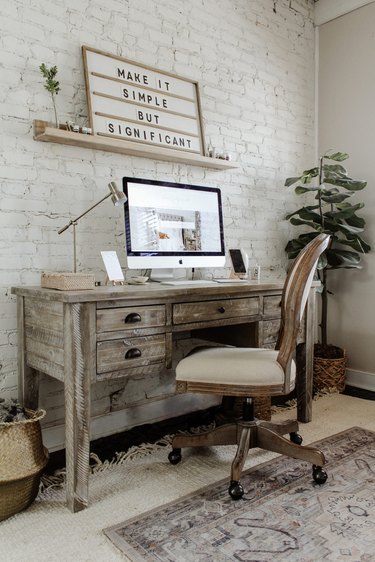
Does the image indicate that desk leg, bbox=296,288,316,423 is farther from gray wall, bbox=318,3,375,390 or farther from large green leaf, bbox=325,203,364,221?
gray wall, bbox=318,3,375,390

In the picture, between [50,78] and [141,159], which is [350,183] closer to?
[141,159]

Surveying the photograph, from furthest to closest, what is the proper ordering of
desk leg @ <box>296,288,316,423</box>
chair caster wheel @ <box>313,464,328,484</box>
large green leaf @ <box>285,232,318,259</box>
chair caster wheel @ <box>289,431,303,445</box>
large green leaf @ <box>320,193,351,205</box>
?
large green leaf @ <box>285,232,318,259</box>, large green leaf @ <box>320,193,351,205</box>, desk leg @ <box>296,288,316,423</box>, chair caster wheel @ <box>289,431,303,445</box>, chair caster wheel @ <box>313,464,328,484</box>

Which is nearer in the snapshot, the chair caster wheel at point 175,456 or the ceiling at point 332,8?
the chair caster wheel at point 175,456

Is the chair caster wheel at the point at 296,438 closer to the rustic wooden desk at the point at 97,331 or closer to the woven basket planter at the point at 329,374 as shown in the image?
the rustic wooden desk at the point at 97,331

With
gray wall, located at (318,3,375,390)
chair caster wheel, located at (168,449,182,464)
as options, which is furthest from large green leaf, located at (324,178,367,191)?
chair caster wheel, located at (168,449,182,464)

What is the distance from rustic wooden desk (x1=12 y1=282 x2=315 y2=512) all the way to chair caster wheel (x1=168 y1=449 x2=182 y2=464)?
45 cm

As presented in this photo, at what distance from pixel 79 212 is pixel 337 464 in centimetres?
168

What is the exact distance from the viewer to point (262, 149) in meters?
3.23

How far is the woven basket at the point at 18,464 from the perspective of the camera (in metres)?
1.59

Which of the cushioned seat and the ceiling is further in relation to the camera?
the ceiling

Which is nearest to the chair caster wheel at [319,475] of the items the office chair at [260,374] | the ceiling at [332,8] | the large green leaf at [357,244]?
the office chair at [260,374]

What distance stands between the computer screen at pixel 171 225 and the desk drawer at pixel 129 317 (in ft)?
1.30

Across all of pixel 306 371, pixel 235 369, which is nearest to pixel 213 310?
pixel 235 369

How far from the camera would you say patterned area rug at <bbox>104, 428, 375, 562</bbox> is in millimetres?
1410
